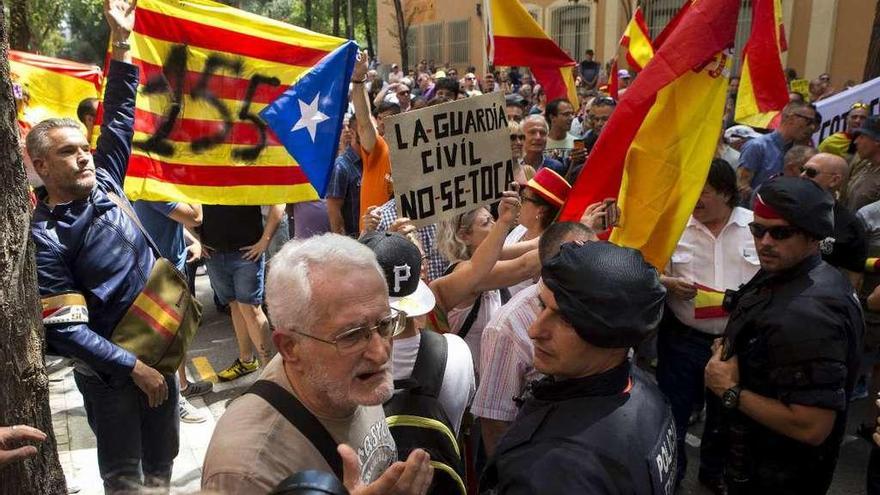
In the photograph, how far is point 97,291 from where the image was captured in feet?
9.15

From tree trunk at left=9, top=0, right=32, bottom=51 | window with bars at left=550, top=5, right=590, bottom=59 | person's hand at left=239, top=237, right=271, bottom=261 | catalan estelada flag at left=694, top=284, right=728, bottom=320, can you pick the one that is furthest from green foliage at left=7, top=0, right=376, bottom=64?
catalan estelada flag at left=694, top=284, right=728, bottom=320

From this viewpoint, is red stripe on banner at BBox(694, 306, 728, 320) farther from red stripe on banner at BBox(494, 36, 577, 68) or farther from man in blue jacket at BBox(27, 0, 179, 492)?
red stripe on banner at BBox(494, 36, 577, 68)

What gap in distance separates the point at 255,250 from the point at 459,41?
30678 mm

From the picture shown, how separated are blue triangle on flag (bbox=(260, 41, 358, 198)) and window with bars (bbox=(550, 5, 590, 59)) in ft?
65.4

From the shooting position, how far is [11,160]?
6.53ft

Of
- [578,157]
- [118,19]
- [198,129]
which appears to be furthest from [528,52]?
[118,19]

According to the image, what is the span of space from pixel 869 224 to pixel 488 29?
3486 millimetres

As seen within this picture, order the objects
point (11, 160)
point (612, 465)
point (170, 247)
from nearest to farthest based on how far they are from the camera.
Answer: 1. point (612, 465)
2. point (11, 160)
3. point (170, 247)

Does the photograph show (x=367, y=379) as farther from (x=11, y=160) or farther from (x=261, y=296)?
(x=261, y=296)

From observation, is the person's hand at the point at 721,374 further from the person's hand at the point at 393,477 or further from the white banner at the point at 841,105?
the white banner at the point at 841,105

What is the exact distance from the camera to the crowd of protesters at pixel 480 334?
5.43ft

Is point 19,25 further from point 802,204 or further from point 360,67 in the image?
point 802,204

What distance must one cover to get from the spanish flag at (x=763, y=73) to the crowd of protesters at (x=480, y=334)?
42 centimetres

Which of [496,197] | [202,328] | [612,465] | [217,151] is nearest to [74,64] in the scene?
[202,328]
